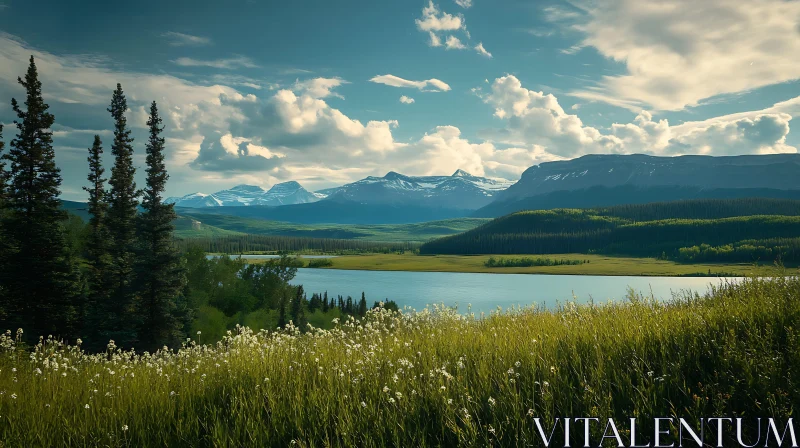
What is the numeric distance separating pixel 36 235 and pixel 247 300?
5620cm

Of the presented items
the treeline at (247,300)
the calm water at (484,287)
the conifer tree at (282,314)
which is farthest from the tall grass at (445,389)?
the calm water at (484,287)

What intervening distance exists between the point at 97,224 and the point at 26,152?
49.6ft

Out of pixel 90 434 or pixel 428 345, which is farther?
pixel 428 345

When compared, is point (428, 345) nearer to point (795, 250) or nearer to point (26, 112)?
point (26, 112)

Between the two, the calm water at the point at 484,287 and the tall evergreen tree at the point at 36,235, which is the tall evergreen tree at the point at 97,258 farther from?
the calm water at the point at 484,287

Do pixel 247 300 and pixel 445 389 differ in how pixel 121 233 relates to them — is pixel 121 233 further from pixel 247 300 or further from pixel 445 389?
pixel 445 389

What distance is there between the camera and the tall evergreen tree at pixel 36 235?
144 feet

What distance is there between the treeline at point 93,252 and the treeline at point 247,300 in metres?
18.7

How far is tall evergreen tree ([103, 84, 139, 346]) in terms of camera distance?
51.7 m

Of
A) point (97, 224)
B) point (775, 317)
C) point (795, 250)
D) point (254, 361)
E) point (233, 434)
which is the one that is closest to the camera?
point (233, 434)

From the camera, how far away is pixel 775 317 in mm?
7457

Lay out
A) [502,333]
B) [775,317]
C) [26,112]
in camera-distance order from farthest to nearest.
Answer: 1. [26,112]
2. [502,333]
3. [775,317]

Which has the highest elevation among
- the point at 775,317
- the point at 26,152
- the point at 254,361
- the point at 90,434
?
the point at 26,152

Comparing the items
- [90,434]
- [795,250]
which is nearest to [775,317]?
[90,434]
